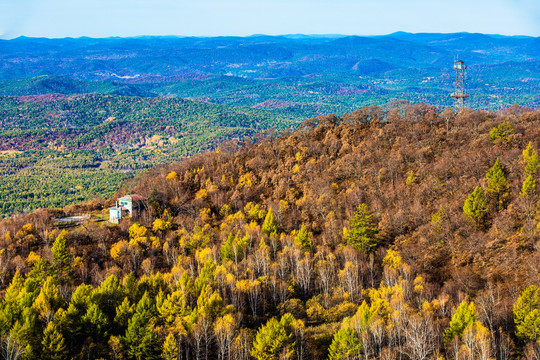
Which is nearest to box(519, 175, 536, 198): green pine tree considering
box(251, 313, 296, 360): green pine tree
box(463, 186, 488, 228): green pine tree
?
box(463, 186, 488, 228): green pine tree

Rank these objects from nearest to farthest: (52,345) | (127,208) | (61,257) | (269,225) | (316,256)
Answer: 1. (52,345)
2. (316,256)
3. (61,257)
4. (269,225)
5. (127,208)

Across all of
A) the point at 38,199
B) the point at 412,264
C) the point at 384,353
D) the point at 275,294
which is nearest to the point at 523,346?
the point at 384,353

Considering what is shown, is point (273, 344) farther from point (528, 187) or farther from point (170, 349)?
point (528, 187)

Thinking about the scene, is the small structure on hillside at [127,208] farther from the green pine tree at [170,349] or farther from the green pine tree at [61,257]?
the green pine tree at [170,349]

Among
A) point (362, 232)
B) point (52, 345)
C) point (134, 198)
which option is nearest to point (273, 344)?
point (52, 345)

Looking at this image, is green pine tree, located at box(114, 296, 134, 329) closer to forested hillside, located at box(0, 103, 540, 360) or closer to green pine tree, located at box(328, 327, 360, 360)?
forested hillside, located at box(0, 103, 540, 360)

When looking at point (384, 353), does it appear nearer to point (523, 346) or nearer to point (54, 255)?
point (523, 346)
